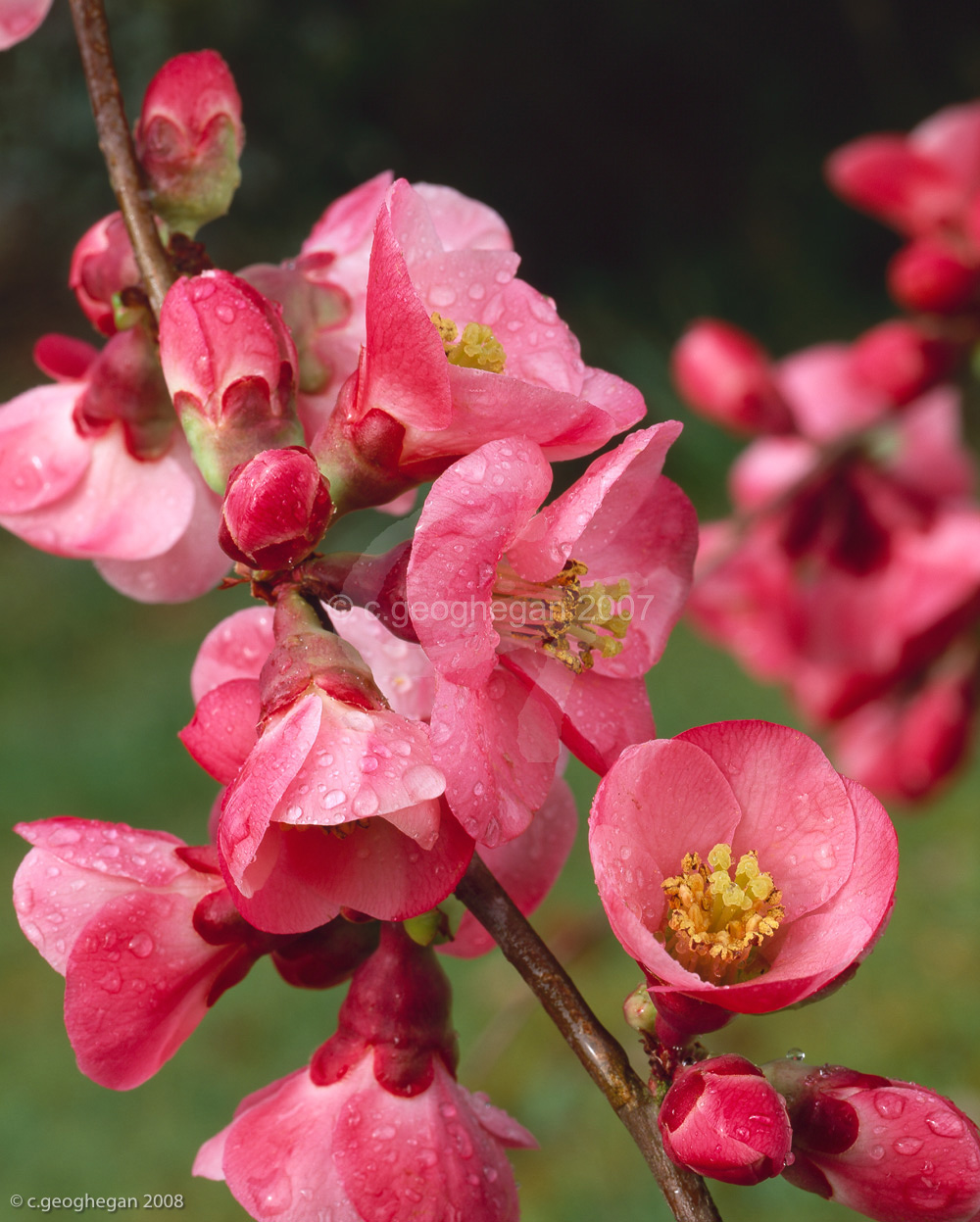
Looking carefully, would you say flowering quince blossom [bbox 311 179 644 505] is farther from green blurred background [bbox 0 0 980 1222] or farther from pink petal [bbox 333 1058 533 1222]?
green blurred background [bbox 0 0 980 1222]

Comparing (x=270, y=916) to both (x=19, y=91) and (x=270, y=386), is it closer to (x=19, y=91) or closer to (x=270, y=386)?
(x=270, y=386)

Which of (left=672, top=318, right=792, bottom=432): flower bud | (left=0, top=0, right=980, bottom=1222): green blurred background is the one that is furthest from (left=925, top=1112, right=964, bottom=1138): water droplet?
(left=0, top=0, right=980, bottom=1222): green blurred background

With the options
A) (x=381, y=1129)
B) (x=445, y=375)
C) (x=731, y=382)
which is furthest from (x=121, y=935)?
(x=731, y=382)

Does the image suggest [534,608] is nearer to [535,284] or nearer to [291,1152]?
[291,1152]

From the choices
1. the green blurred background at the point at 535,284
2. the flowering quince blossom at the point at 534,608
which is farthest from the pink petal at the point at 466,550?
the green blurred background at the point at 535,284

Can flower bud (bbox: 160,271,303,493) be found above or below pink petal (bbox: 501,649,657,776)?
above

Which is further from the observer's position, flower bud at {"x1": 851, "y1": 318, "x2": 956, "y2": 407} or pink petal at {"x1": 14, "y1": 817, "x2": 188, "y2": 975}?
flower bud at {"x1": 851, "y1": 318, "x2": 956, "y2": 407}

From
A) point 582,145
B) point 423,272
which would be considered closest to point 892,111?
point 582,145
